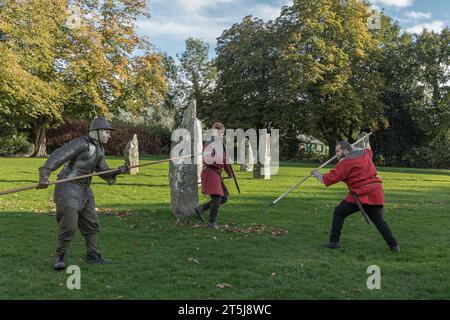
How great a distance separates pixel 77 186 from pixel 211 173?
3917 millimetres

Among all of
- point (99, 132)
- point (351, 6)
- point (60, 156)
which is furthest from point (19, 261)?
point (351, 6)

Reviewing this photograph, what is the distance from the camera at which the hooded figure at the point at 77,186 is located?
23.2 ft

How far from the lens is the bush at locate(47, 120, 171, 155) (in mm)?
48625

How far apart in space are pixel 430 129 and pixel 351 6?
1342 centimetres

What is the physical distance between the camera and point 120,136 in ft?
164

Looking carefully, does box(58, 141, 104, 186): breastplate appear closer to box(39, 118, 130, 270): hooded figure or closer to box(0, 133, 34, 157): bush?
box(39, 118, 130, 270): hooded figure

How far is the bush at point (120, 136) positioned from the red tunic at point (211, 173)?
Answer: 37687 millimetres

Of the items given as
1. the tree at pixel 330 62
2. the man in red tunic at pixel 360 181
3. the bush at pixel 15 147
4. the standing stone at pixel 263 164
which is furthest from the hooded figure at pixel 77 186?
the bush at pixel 15 147

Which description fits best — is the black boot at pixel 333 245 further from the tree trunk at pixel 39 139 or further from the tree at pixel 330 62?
the tree trunk at pixel 39 139

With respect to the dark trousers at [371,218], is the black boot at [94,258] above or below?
below

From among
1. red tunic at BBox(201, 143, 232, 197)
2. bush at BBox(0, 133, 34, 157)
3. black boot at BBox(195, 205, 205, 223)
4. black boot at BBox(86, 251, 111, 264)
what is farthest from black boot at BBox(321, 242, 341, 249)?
bush at BBox(0, 133, 34, 157)

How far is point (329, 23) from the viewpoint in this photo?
39562 millimetres

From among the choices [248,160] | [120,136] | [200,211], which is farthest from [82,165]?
[120,136]

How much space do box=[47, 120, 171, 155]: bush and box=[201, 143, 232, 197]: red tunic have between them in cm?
3769
